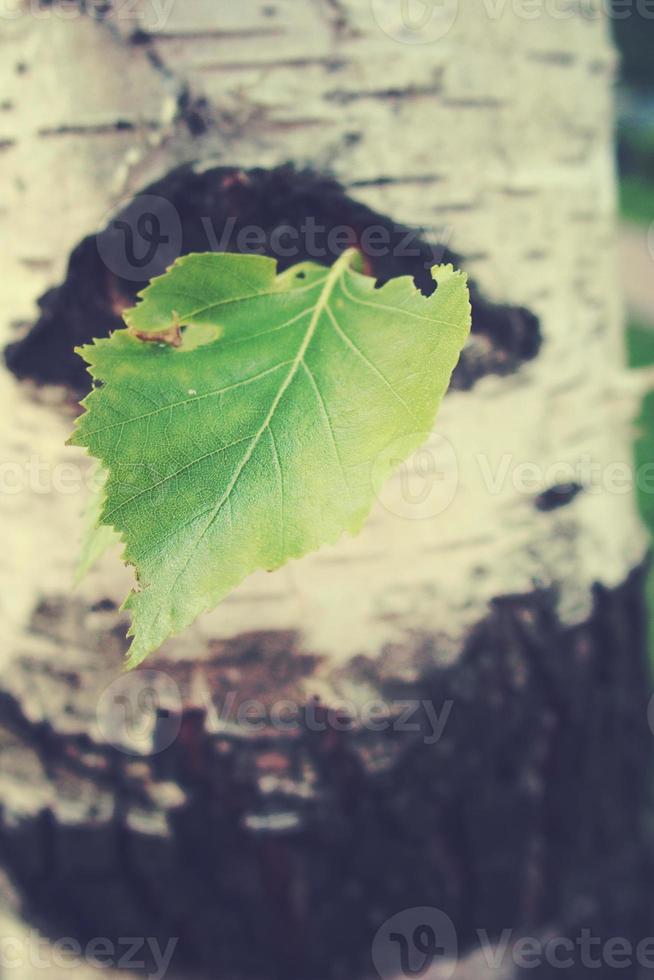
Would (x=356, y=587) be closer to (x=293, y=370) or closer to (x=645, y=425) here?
(x=293, y=370)

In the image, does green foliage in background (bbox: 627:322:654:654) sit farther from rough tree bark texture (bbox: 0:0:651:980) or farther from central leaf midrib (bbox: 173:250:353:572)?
central leaf midrib (bbox: 173:250:353:572)

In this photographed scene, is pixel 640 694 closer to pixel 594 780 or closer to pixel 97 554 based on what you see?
pixel 594 780

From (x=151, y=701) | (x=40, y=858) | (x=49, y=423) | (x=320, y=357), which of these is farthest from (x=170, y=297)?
(x=40, y=858)

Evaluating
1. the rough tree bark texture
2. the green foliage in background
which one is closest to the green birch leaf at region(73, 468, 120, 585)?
the rough tree bark texture

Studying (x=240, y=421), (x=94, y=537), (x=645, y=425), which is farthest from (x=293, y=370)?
(x=645, y=425)

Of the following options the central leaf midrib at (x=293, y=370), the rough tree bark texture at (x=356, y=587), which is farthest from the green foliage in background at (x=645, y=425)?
the central leaf midrib at (x=293, y=370)
